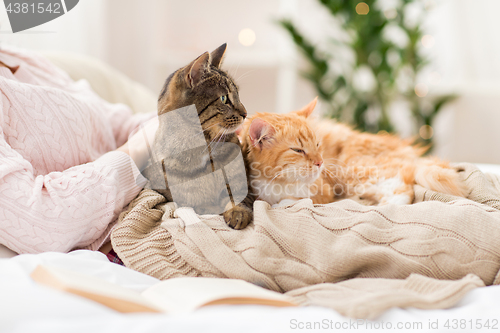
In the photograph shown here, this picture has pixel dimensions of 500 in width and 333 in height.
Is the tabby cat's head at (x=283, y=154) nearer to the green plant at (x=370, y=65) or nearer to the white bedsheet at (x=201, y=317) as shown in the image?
the white bedsheet at (x=201, y=317)

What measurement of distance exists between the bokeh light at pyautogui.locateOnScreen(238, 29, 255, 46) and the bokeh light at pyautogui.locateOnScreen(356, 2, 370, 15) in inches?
46.7

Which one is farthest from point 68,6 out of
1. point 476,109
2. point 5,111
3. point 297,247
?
point 476,109

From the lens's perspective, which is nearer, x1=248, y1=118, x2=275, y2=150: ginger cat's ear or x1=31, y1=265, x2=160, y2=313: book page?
x1=31, y1=265, x2=160, y2=313: book page

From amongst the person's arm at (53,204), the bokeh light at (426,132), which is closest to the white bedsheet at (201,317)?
the person's arm at (53,204)

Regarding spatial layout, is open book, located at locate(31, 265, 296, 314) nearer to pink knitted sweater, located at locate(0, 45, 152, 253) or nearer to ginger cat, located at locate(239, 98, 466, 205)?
pink knitted sweater, located at locate(0, 45, 152, 253)

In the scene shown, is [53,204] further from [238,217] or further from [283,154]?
[283,154]

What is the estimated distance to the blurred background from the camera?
2.75 meters

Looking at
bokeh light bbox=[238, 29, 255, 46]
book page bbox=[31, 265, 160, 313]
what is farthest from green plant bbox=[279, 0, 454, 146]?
book page bbox=[31, 265, 160, 313]

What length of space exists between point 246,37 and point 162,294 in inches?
129

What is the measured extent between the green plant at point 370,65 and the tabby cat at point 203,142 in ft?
6.85

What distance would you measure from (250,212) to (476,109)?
341 cm

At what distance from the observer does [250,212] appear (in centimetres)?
94

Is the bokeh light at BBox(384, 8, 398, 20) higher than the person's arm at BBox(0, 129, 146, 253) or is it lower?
higher

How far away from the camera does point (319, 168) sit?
3.70 ft
